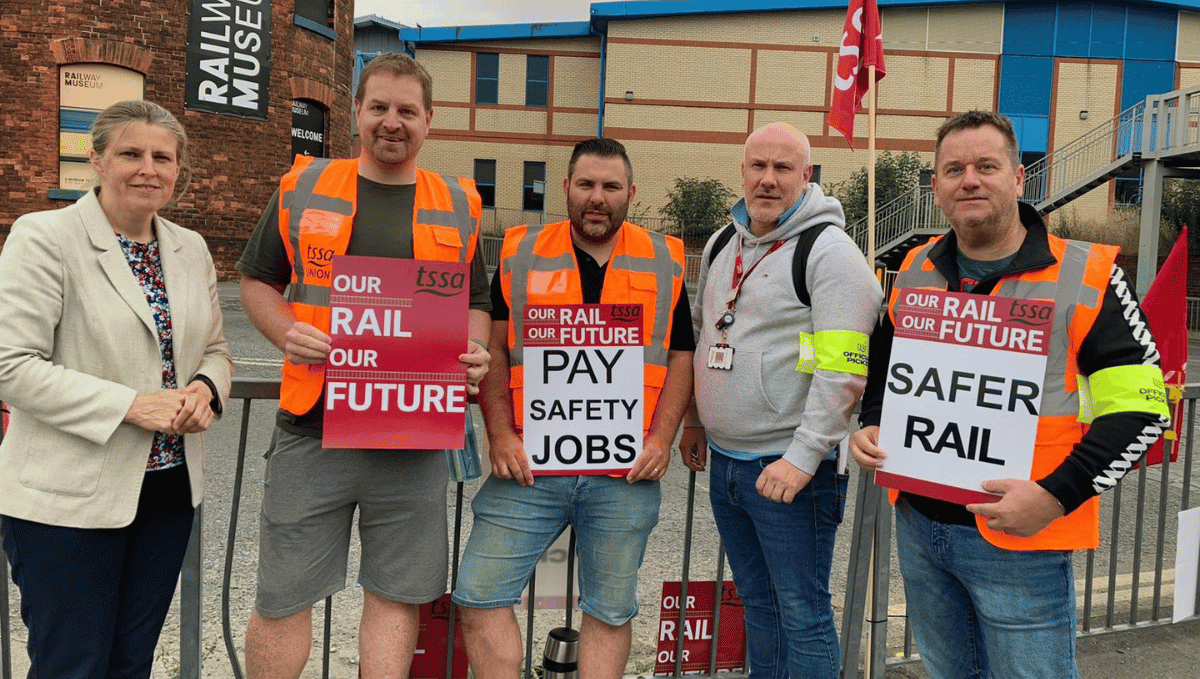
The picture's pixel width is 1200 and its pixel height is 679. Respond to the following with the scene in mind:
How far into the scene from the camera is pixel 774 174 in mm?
3150

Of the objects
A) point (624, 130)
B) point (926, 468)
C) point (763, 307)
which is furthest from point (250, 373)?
point (624, 130)

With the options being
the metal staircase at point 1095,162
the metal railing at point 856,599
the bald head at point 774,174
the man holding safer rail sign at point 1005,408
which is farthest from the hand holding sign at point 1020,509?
the metal staircase at point 1095,162

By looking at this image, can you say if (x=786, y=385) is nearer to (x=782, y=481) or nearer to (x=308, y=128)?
(x=782, y=481)

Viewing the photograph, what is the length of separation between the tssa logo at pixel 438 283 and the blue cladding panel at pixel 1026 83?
115ft

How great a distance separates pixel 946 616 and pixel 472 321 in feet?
5.93

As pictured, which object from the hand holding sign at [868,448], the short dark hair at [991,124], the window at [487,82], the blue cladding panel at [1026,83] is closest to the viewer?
the short dark hair at [991,124]

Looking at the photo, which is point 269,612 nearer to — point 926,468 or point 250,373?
point 926,468

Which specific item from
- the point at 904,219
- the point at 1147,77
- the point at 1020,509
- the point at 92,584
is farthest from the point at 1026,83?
the point at 92,584

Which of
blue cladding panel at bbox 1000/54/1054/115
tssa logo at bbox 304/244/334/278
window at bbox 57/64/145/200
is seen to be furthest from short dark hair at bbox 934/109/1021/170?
blue cladding panel at bbox 1000/54/1054/115

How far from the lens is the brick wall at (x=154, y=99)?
1773cm

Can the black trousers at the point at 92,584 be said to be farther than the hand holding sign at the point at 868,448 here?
No

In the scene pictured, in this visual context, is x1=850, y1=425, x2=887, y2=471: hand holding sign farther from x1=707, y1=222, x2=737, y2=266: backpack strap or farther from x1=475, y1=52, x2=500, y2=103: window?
x1=475, y1=52, x2=500, y2=103: window

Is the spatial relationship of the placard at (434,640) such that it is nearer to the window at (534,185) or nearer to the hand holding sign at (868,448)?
the hand holding sign at (868,448)

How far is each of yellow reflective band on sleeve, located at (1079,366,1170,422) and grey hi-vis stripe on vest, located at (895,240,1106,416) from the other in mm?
105
